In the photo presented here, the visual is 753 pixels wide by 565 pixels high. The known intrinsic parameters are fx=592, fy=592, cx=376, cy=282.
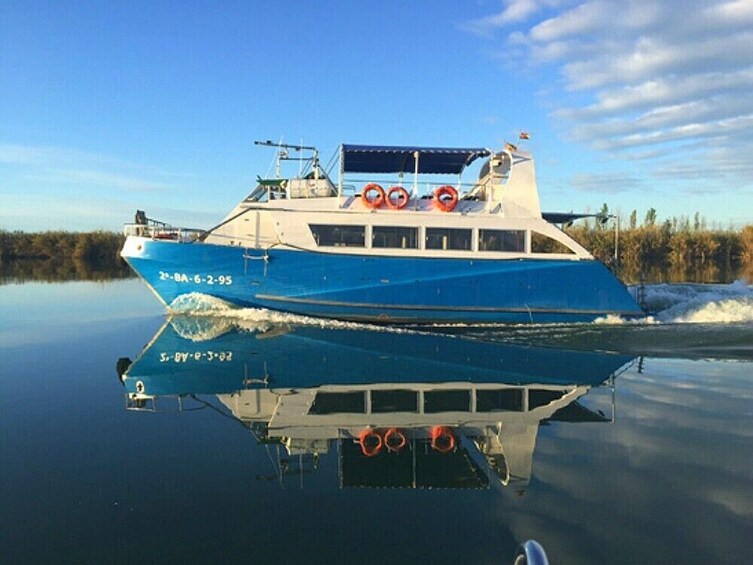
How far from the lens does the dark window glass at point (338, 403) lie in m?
6.76

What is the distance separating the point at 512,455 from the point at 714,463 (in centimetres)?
171

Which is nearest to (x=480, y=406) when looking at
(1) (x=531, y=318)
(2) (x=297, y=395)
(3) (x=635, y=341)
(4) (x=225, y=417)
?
(2) (x=297, y=395)

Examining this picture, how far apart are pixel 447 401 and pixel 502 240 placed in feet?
24.9

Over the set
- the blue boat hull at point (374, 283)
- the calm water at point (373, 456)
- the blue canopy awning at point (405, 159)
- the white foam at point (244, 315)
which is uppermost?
the blue canopy awning at point (405, 159)

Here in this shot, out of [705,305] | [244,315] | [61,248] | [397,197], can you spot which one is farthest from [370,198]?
[61,248]

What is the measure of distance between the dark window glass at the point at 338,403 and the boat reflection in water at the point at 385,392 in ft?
0.04

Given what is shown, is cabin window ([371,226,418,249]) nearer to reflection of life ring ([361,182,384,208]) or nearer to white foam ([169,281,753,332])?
reflection of life ring ([361,182,384,208])

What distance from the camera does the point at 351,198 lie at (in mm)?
14125

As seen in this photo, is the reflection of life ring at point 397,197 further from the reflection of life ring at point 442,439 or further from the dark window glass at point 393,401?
the reflection of life ring at point 442,439

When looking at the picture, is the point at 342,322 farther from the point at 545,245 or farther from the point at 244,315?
the point at 545,245

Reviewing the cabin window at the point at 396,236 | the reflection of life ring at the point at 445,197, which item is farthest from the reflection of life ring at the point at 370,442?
the reflection of life ring at the point at 445,197

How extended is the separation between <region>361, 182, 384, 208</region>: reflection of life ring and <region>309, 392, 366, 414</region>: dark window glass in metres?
7.14

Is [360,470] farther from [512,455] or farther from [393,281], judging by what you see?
[393,281]

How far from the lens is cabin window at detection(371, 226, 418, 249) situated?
45.7 ft
